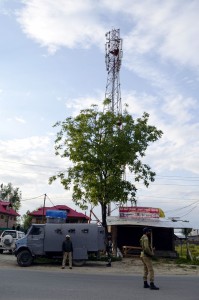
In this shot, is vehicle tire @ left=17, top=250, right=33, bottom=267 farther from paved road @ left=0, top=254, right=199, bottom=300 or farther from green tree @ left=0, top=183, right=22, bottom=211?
green tree @ left=0, top=183, right=22, bottom=211

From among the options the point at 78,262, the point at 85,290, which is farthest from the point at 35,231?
the point at 85,290

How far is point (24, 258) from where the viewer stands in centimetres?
1944

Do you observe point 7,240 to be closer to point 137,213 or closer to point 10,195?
point 137,213

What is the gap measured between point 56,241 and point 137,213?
35.4 ft

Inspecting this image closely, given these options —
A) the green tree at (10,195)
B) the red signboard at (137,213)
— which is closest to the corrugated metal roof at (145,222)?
the red signboard at (137,213)

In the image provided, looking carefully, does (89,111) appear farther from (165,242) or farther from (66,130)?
(165,242)

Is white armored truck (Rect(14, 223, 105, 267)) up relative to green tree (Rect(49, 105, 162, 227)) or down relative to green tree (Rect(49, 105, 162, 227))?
down

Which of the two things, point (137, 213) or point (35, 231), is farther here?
point (137, 213)

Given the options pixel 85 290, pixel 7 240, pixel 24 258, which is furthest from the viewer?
pixel 7 240

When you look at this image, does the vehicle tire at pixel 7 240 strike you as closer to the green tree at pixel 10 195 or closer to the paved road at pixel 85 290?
the paved road at pixel 85 290

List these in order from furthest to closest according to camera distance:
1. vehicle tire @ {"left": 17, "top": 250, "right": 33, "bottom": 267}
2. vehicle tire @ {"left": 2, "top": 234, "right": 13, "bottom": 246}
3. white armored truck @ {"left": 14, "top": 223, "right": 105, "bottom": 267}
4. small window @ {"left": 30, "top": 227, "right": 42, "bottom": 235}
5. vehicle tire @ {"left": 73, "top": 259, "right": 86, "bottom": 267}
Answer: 1. vehicle tire @ {"left": 2, "top": 234, "right": 13, "bottom": 246}
2. vehicle tire @ {"left": 73, "top": 259, "right": 86, "bottom": 267}
3. small window @ {"left": 30, "top": 227, "right": 42, "bottom": 235}
4. white armored truck @ {"left": 14, "top": 223, "right": 105, "bottom": 267}
5. vehicle tire @ {"left": 17, "top": 250, "right": 33, "bottom": 267}

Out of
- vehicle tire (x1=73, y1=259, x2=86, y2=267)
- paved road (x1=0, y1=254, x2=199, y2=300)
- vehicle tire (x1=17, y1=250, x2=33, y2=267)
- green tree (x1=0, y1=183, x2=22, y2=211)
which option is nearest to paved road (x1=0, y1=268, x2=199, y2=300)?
paved road (x1=0, y1=254, x2=199, y2=300)

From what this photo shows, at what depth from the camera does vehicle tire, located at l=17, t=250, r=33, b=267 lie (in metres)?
19.3

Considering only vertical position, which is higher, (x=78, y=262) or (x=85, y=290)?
(x=78, y=262)
